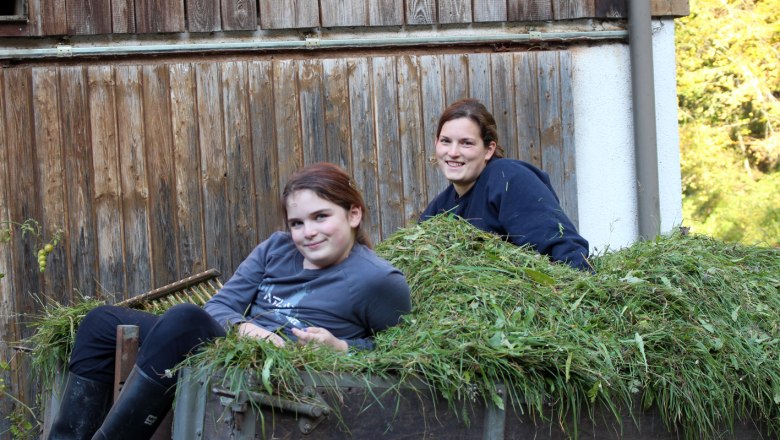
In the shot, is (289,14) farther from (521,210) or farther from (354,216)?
(354,216)

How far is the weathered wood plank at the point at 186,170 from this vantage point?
5.26 metres

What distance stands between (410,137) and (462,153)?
4.40ft

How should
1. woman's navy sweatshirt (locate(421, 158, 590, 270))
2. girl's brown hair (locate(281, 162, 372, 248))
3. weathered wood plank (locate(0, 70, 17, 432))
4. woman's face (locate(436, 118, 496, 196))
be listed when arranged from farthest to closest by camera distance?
weathered wood plank (locate(0, 70, 17, 432)), woman's face (locate(436, 118, 496, 196)), woman's navy sweatshirt (locate(421, 158, 590, 270)), girl's brown hair (locate(281, 162, 372, 248))

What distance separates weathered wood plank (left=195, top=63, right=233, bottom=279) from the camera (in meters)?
5.29

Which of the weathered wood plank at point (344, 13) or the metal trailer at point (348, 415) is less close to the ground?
the weathered wood plank at point (344, 13)

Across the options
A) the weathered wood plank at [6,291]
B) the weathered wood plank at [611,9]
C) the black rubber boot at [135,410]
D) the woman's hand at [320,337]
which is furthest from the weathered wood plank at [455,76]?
the black rubber boot at [135,410]

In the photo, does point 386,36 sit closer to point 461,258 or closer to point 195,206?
point 195,206

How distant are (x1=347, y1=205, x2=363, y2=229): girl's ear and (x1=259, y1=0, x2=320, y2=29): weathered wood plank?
2421mm

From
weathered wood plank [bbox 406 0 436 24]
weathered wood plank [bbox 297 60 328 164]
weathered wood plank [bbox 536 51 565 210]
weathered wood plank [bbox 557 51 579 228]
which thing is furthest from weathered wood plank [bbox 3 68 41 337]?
weathered wood plank [bbox 557 51 579 228]

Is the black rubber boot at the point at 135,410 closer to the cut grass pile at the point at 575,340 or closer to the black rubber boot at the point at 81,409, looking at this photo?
the cut grass pile at the point at 575,340

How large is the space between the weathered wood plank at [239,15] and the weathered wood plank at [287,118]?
10.1 inches

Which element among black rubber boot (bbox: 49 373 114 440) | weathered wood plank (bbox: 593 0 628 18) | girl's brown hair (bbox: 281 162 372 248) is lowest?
black rubber boot (bbox: 49 373 114 440)

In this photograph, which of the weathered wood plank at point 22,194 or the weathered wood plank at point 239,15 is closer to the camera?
the weathered wood plank at point 22,194

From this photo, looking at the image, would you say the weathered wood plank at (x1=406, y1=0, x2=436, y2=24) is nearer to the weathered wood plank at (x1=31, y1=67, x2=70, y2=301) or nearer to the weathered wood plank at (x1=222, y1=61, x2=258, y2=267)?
the weathered wood plank at (x1=222, y1=61, x2=258, y2=267)
